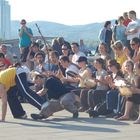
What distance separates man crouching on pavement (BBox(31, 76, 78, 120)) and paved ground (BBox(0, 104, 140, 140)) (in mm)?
187

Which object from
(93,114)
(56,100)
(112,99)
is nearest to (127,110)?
(112,99)

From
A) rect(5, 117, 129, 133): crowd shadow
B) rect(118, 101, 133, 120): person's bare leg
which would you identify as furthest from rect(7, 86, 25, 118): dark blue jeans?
rect(118, 101, 133, 120): person's bare leg

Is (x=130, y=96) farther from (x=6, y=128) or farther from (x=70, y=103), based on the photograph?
(x=6, y=128)

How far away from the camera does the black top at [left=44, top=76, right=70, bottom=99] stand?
1316 centimetres

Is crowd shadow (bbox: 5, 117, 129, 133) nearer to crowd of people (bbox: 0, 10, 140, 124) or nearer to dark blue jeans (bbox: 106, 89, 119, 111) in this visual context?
crowd of people (bbox: 0, 10, 140, 124)

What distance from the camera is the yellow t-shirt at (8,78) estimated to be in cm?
1326

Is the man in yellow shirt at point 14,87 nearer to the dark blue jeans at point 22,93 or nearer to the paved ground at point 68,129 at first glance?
the dark blue jeans at point 22,93

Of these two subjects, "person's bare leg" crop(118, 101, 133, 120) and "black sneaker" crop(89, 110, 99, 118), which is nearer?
"person's bare leg" crop(118, 101, 133, 120)

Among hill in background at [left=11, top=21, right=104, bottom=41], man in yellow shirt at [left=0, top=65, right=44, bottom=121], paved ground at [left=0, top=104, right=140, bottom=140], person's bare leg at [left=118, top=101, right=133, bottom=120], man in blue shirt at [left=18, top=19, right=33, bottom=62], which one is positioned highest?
hill in background at [left=11, top=21, right=104, bottom=41]

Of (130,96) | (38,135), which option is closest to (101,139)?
(38,135)

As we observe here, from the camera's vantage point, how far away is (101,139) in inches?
409

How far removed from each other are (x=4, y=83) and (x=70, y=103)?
155cm

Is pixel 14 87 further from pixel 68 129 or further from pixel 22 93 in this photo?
pixel 68 129

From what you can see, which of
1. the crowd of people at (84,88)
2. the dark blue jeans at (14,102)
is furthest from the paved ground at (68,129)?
the crowd of people at (84,88)
